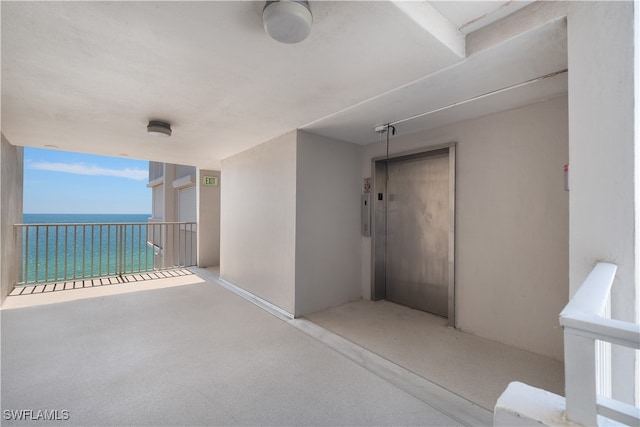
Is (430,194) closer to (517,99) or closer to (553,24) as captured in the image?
(517,99)

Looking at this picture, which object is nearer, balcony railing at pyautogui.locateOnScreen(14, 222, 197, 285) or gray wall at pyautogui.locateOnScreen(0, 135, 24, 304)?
gray wall at pyautogui.locateOnScreen(0, 135, 24, 304)

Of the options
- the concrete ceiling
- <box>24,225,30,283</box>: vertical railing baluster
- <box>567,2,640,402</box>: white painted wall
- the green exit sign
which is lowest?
<box>24,225,30,283</box>: vertical railing baluster

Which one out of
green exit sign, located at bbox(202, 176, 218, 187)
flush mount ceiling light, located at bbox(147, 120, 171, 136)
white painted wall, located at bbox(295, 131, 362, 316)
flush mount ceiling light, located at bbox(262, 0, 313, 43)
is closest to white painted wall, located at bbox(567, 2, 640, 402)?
flush mount ceiling light, located at bbox(262, 0, 313, 43)

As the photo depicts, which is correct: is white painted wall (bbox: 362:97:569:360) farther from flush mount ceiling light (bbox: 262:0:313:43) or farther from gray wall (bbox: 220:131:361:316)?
flush mount ceiling light (bbox: 262:0:313:43)

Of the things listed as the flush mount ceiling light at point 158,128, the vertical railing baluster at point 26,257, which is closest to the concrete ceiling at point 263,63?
the flush mount ceiling light at point 158,128

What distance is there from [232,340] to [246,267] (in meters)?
1.62

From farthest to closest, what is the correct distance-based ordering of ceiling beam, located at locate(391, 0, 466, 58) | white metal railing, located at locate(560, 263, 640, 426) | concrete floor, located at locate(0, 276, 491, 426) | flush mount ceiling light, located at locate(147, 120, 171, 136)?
flush mount ceiling light, located at locate(147, 120, 171, 136) < concrete floor, located at locate(0, 276, 491, 426) < ceiling beam, located at locate(391, 0, 466, 58) < white metal railing, located at locate(560, 263, 640, 426)

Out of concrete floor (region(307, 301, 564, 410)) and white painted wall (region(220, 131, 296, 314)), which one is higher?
white painted wall (region(220, 131, 296, 314))

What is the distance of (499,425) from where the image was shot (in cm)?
75

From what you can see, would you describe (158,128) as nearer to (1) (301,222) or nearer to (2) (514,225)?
(1) (301,222)

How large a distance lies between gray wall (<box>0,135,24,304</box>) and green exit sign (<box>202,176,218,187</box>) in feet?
8.97

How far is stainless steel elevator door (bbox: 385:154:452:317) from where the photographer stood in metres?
3.07

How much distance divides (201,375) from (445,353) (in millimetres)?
1996

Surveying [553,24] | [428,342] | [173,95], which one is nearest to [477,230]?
[428,342]
